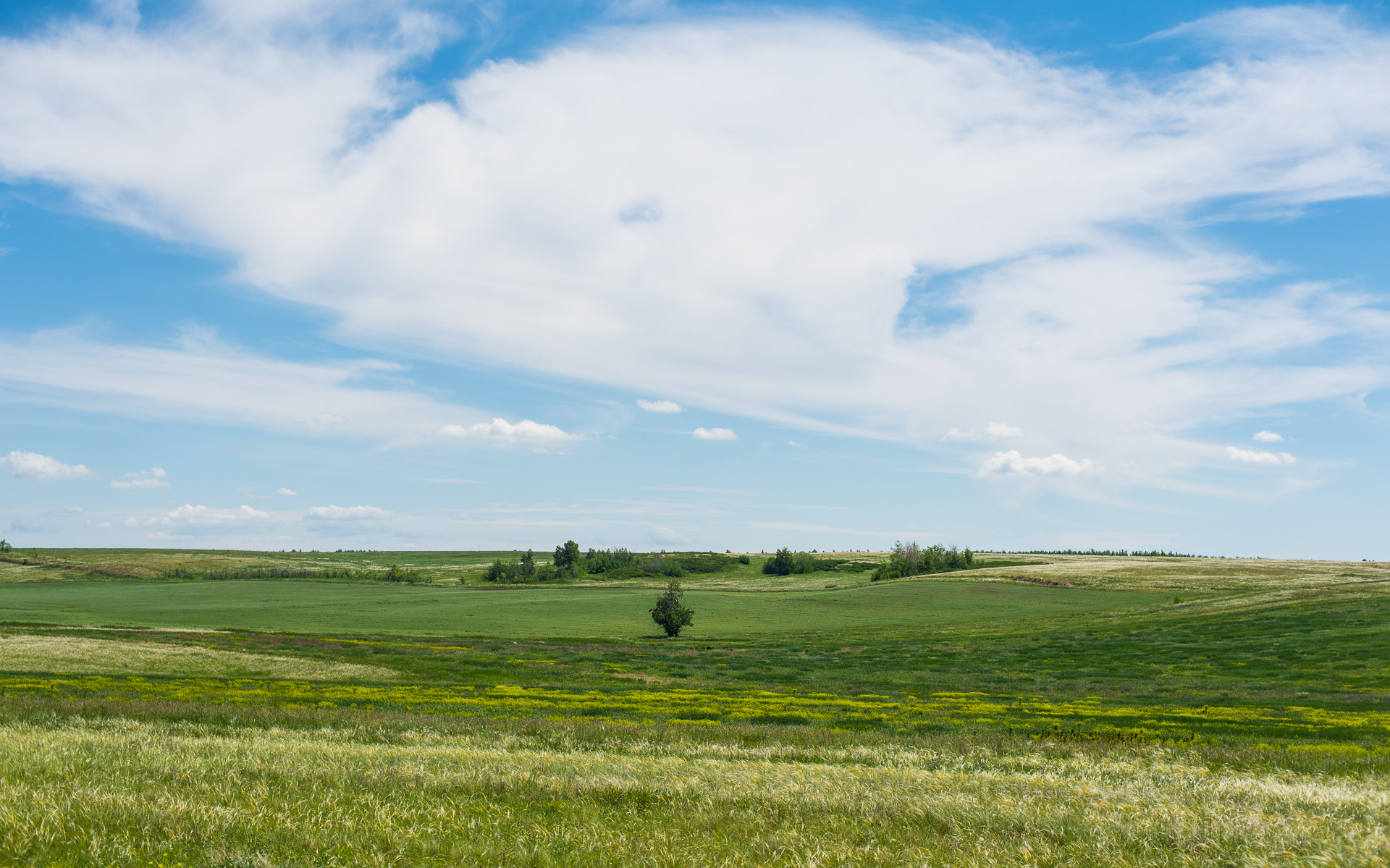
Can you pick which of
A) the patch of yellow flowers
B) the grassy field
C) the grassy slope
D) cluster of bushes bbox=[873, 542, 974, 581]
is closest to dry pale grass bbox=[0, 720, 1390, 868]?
the grassy field

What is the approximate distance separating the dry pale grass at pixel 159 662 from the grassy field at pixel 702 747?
13.1 inches

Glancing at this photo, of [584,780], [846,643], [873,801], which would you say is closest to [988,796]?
[873,801]

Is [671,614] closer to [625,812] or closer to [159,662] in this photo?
[159,662]

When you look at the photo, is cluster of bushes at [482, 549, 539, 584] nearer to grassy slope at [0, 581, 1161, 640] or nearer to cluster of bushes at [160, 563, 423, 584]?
cluster of bushes at [160, 563, 423, 584]

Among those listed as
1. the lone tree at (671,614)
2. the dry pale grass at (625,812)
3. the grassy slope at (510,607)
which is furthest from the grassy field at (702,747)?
the grassy slope at (510,607)

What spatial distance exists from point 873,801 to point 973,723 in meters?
20.9

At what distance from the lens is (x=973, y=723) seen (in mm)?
28766

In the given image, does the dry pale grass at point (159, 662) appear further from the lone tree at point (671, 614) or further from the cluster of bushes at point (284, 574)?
the cluster of bushes at point (284, 574)

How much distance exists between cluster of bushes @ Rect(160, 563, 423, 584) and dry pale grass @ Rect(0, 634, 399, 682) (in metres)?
124

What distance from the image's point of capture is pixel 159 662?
46.1m

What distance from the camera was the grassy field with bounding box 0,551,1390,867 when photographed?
26.6 feet

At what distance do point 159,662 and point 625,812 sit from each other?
48.4 metres

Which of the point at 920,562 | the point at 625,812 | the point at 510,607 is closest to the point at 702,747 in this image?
the point at 625,812

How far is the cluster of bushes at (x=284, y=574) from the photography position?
17238 centimetres
